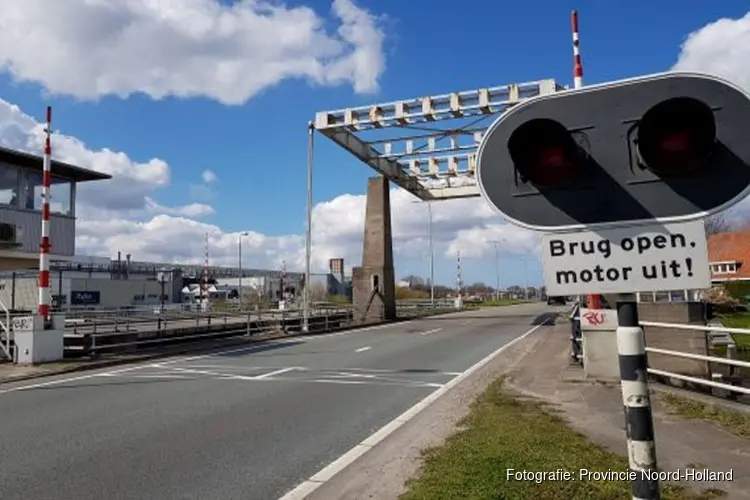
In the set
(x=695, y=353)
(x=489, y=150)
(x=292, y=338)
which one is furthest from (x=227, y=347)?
(x=489, y=150)

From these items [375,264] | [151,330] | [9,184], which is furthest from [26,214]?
[375,264]

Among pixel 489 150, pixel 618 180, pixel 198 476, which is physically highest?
pixel 489 150

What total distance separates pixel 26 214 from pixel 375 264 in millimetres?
19881

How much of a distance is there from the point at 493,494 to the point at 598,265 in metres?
2.76

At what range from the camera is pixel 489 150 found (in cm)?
346

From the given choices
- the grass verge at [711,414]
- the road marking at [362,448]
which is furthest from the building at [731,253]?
the grass verge at [711,414]

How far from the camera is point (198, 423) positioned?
28.7ft

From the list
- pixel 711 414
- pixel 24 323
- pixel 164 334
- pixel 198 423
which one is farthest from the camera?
pixel 164 334

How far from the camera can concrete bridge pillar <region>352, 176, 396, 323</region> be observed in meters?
37.5

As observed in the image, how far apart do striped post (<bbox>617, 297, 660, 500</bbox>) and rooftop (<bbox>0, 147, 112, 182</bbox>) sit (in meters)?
22.7

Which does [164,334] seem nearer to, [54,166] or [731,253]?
[54,166]

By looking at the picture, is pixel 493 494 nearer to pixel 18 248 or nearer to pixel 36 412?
pixel 36 412

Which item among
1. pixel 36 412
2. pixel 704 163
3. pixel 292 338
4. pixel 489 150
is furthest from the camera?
pixel 292 338

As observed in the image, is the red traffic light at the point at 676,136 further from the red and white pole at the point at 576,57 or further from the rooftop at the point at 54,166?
the rooftop at the point at 54,166
